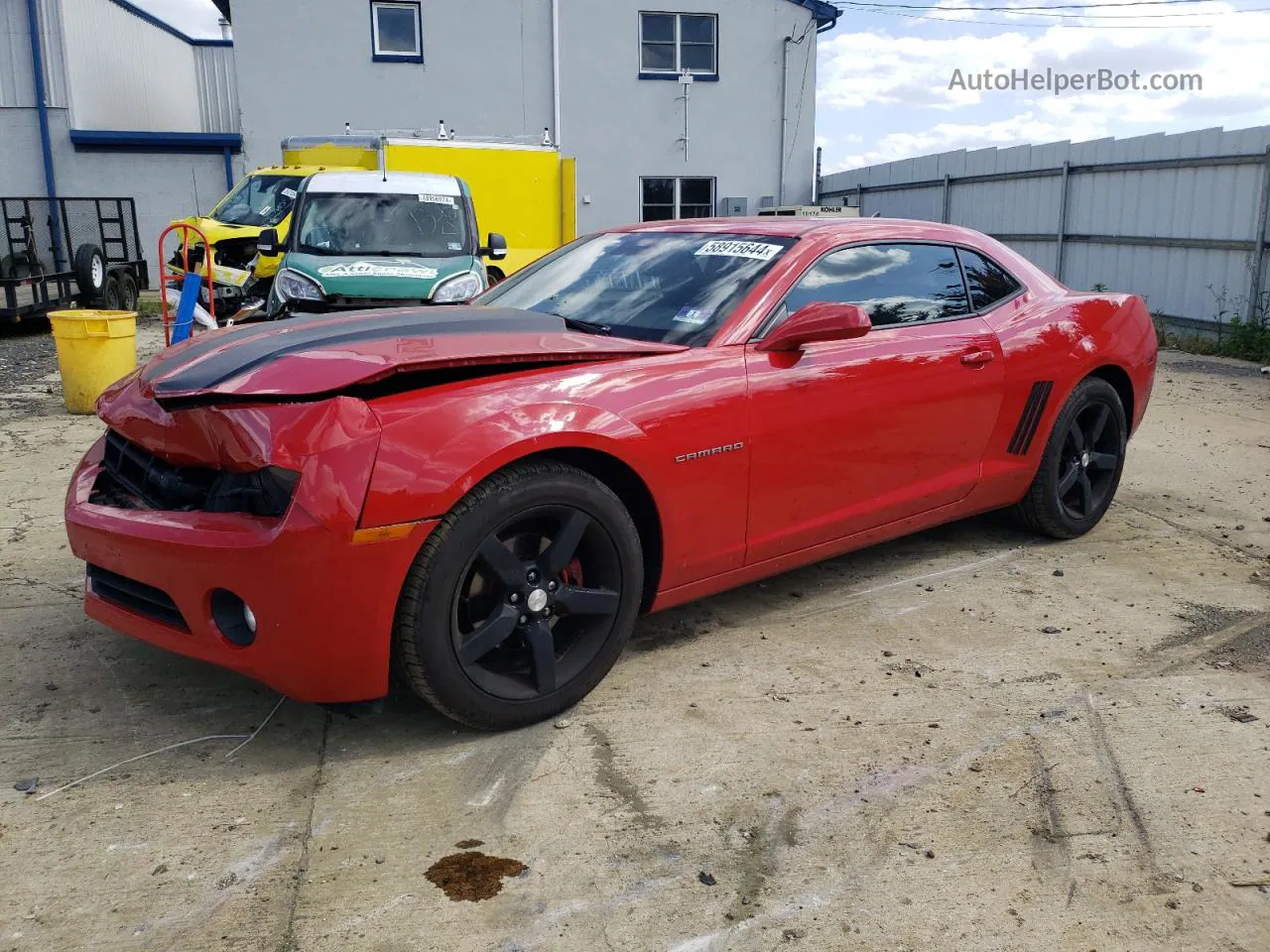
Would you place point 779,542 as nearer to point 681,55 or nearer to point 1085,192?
point 1085,192

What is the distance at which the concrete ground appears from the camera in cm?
243

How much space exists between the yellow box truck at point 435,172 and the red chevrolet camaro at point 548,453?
31.0ft

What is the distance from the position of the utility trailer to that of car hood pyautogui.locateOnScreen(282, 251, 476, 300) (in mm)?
5379

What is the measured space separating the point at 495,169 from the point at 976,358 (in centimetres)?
1152

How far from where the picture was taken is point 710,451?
3.53 meters

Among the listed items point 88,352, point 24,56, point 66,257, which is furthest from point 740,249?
point 24,56

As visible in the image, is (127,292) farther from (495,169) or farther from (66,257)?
(495,169)

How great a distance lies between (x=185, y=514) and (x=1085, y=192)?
1472cm

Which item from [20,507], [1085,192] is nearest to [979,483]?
[20,507]

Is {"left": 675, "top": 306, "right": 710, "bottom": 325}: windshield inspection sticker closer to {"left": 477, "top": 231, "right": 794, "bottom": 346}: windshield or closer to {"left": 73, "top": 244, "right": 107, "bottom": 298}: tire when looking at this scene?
{"left": 477, "top": 231, "right": 794, "bottom": 346}: windshield

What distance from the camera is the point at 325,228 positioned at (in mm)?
10141

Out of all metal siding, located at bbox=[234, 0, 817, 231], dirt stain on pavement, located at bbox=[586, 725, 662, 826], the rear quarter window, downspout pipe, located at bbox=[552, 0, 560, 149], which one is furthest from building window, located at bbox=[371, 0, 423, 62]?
dirt stain on pavement, located at bbox=[586, 725, 662, 826]

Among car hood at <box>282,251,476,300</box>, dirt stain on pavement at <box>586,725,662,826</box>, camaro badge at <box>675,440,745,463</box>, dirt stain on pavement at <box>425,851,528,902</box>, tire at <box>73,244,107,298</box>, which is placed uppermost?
car hood at <box>282,251,476,300</box>

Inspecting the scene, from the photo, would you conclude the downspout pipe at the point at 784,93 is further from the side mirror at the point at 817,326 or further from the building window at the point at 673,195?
the side mirror at the point at 817,326
